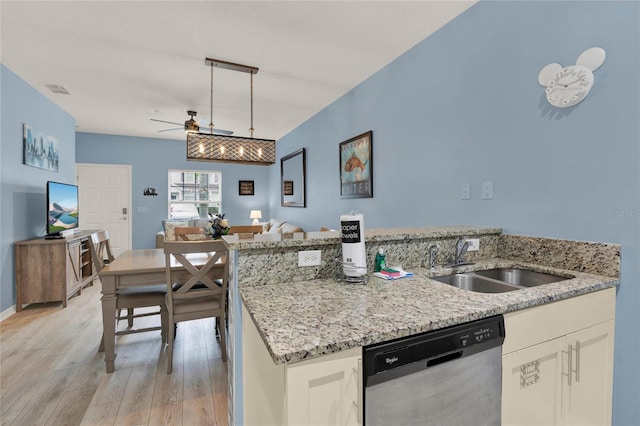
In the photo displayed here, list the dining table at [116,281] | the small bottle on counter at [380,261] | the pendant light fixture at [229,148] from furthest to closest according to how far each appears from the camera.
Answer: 1. the pendant light fixture at [229,148]
2. the dining table at [116,281]
3. the small bottle on counter at [380,261]

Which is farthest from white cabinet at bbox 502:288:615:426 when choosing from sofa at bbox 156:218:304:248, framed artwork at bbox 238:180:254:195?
framed artwork at bbox 238:180:254:195

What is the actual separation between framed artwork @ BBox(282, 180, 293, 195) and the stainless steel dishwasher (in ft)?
16.0

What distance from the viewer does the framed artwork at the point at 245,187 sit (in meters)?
7.07

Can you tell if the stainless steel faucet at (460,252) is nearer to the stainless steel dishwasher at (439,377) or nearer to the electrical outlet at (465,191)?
the electrical outlet at (465,191)

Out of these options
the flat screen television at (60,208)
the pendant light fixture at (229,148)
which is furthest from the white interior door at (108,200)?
the pendant light fixture at (229,148)

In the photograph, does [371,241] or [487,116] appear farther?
[487,116]

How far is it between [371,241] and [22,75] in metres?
4.23

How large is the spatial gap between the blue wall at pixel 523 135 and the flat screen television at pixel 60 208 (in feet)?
12.4

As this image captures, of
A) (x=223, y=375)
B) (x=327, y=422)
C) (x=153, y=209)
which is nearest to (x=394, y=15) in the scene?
(x=327, y=422)

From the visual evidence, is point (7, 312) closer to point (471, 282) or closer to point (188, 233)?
point (188, 233)

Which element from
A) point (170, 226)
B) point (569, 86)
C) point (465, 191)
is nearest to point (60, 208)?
point (170, 226)

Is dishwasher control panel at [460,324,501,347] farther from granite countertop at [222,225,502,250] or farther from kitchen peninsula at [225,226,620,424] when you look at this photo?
granite countertop at [222,225,502,250]

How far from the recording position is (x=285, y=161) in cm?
595

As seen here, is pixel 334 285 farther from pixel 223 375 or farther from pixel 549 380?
pixel 223 375
